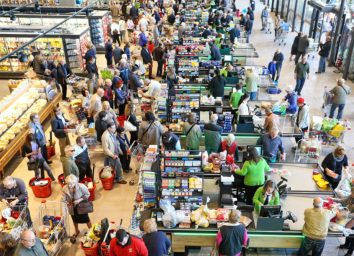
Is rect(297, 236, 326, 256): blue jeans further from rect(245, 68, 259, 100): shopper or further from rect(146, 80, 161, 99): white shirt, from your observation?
rect(146, 80, 161, 99): white shirt

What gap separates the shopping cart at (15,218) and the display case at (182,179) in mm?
2664

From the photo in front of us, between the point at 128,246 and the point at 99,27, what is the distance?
49.4ft

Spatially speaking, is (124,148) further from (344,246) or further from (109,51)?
(109,51)

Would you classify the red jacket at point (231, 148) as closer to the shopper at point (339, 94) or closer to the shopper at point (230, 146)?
the shopper at point (230, 146)

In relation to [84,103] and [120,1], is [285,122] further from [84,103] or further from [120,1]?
[120,1]

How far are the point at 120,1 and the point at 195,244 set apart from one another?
24.8 meters

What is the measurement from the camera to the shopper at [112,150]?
28.5 ft

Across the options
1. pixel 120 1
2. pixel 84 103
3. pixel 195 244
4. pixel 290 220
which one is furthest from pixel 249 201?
pixel 120 1

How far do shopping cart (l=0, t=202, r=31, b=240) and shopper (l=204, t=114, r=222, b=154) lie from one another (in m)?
3.96

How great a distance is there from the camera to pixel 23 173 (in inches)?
393

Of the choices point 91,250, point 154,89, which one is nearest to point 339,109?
point 154,89

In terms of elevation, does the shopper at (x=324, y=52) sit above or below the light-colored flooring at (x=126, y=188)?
above

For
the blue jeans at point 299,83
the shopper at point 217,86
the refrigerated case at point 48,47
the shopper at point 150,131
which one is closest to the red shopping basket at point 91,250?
the shopper at point 150,131

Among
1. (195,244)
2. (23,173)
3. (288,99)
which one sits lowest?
(23,173)
